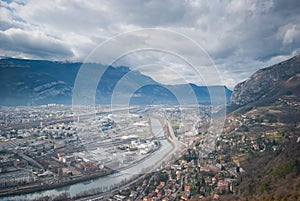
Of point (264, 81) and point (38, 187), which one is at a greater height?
point (264, 81)

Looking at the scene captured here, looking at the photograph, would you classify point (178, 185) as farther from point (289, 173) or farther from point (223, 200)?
point (289, 173)

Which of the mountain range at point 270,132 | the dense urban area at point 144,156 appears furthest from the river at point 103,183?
the mountain range at point 270,132

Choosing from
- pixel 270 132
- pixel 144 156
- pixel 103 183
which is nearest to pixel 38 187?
pixel 103 183

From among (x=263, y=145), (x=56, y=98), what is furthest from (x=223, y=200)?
(x=56, y=98)

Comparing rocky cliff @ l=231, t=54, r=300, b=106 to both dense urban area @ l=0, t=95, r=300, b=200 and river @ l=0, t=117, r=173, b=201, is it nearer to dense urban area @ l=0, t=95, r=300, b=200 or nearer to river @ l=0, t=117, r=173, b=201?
dense urban area @ l=0, t=95, r=300, b=200

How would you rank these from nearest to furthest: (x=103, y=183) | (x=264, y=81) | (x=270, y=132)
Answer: (x=103, y=183)
(x=270, y=132)
(x=264, y=81)

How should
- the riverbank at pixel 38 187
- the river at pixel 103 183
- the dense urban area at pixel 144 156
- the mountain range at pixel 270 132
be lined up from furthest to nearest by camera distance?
the riverbank at pixel 38 187
the river at pixel 103 183
the dense urban area at pixel 144 156
the mountain range at pixel 270 132

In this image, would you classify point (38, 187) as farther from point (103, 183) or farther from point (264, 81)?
point (264, 81)

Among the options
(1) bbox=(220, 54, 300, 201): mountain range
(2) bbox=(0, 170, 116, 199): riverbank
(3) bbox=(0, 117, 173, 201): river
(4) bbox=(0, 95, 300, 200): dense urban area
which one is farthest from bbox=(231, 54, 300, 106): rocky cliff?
(2) bbox=(0, 170, 116, 199): riverbank

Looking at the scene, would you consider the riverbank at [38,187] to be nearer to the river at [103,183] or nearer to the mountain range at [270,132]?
the river at [103,183]
